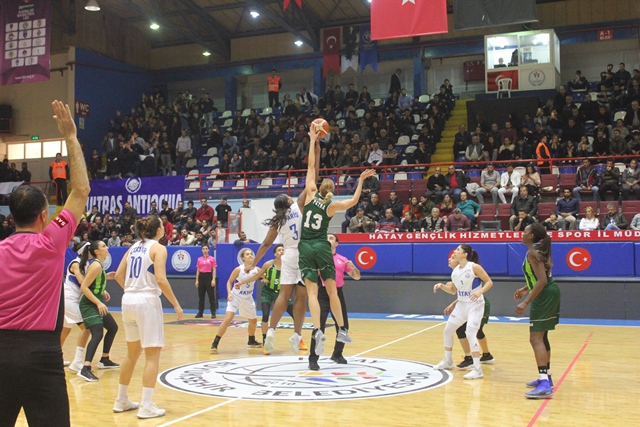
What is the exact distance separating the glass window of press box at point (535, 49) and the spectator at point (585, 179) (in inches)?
361

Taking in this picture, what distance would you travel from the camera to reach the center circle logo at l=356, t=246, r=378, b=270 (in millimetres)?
17141

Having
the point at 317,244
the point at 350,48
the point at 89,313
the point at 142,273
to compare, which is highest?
the point at 350,48

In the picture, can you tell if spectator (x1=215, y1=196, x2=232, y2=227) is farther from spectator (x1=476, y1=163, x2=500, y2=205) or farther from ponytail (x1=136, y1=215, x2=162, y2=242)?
ponytail (x1=136, y1=215, x2=162, y2=242)

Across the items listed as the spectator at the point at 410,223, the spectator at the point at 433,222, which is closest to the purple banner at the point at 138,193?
the spectator at the point at 410,223

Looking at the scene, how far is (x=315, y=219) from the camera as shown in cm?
827

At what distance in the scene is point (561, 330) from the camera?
13266mm

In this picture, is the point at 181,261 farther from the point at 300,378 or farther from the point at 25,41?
the point at 300,378

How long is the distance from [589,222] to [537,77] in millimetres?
11522

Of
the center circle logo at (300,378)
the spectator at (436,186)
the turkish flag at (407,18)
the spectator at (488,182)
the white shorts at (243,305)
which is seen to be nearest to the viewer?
the center circle logo at (300,378)

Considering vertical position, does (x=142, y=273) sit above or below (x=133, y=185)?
below

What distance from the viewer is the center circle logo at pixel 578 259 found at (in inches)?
604

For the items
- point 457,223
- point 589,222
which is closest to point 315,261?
point 457,223

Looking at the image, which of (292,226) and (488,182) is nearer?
(292,226)

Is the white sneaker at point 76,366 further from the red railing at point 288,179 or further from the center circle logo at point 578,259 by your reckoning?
the red railing at point 288,179
